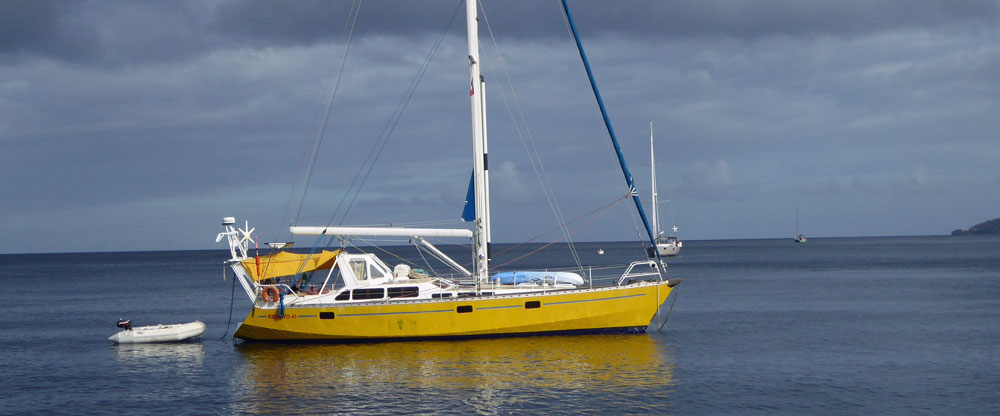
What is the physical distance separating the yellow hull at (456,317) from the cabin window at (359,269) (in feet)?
4.62

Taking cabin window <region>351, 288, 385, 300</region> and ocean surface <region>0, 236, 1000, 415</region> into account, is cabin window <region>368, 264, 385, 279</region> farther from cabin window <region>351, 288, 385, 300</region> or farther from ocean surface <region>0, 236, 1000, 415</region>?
ocean surface <region>0, 236, 1000, 415</region>

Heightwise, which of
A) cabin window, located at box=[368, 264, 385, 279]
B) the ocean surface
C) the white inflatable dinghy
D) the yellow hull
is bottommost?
the ocean surface

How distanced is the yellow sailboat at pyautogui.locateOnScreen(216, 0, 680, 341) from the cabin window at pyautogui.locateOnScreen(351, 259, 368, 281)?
0.04 m

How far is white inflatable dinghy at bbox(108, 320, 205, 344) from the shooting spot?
39.1m

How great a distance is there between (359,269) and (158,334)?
417 inches

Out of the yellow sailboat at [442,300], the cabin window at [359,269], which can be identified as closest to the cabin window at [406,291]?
the yellow sailboat at [442,300]

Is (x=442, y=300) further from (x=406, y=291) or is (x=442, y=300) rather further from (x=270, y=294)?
(x=270, y=294)

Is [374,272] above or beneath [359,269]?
beneath

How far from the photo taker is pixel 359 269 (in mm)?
35969

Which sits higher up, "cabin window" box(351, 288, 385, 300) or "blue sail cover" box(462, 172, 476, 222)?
"blue sail cover" box(462, 172, 476, 222)

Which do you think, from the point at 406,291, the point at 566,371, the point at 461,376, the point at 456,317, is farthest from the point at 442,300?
the point at 566,371

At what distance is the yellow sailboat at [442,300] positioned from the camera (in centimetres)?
3484

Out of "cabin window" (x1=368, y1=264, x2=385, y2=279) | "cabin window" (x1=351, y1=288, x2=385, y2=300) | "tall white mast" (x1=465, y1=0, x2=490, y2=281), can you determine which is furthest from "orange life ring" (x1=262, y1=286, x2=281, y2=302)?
"tall white mast" (x1=465, y1=0, x2=490, y2=281)

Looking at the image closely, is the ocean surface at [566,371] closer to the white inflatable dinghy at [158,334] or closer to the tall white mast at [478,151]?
the white inflatable dinghy at [158,334]
